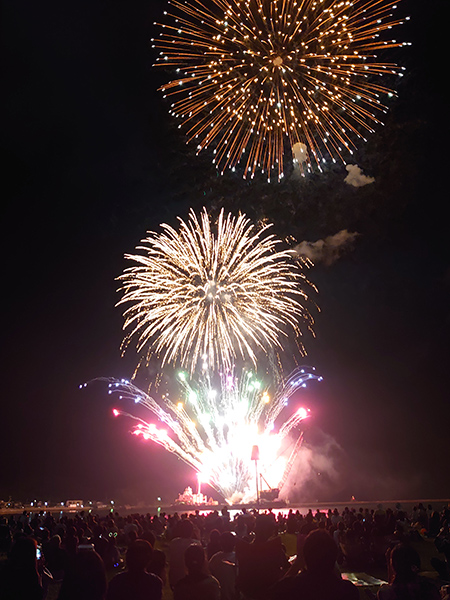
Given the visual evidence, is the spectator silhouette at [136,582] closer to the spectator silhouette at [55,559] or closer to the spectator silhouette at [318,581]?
the spectator silhouette at [318,581]

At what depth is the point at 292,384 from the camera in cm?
4353

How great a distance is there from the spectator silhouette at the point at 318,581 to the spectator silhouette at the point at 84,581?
67.7 inches

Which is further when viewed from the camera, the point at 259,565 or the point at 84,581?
the point at 259,565

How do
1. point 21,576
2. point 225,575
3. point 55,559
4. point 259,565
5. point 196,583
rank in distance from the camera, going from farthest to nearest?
point 55,559
point 225,575
point 259,565
point 21,576
point 196,583

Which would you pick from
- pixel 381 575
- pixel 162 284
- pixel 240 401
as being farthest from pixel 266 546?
pixel 240 401

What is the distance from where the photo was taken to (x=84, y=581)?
14.5ft

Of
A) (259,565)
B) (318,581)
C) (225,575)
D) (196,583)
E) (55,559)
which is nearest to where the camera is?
(318,581)

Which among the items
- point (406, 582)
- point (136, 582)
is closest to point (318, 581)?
point (406, 582)

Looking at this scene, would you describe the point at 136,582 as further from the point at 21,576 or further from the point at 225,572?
the point at 225,572

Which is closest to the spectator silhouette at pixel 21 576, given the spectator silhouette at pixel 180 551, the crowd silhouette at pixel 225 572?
the crowd silhouette at pixel 225 572

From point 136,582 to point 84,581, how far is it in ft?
1.52

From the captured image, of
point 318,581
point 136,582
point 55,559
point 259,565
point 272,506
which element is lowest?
point 272,506

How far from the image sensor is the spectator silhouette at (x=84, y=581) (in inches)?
173

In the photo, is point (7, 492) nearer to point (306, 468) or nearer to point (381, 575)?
point (306, 468)
